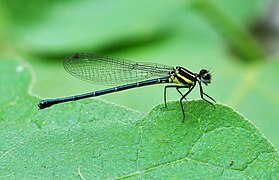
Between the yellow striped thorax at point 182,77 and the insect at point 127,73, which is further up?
the yellow striped thorax at point 182,77

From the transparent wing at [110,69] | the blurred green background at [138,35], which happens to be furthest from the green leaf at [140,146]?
the blurred green background at [138,35]

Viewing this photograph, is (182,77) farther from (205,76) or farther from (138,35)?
(138,35)

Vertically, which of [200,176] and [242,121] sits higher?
[242,121]

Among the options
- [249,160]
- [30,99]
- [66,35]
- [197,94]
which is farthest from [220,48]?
[249,160]

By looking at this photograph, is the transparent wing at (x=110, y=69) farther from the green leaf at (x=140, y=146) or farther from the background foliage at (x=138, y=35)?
the green leaf at (x=140, y=146)

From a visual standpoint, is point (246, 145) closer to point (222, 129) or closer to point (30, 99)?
point (222, 129)

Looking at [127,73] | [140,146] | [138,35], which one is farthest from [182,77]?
[138,35]
